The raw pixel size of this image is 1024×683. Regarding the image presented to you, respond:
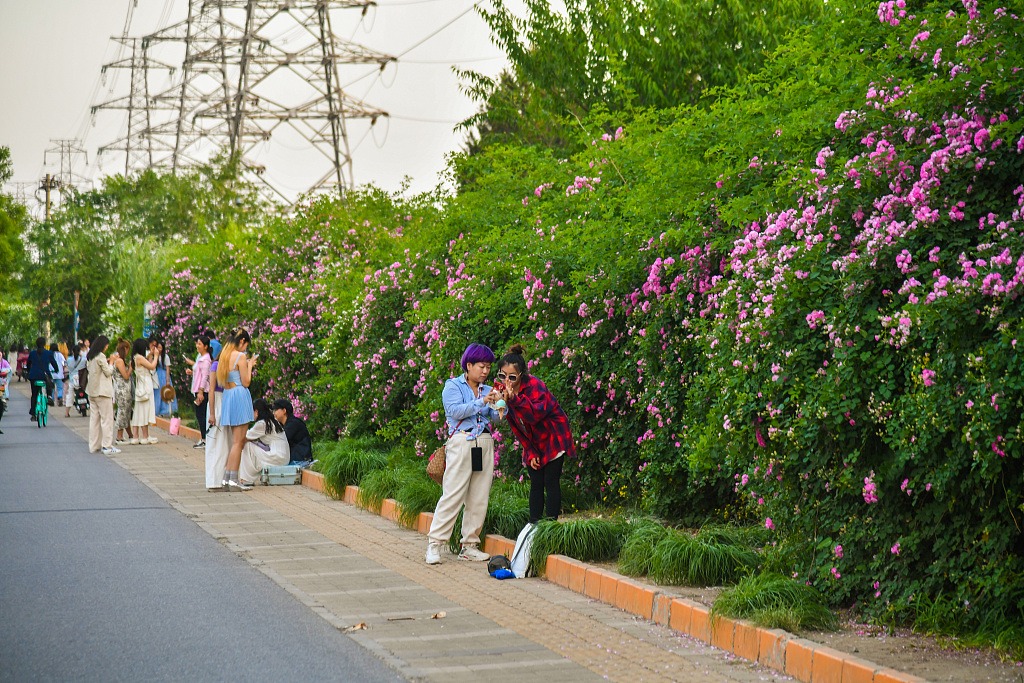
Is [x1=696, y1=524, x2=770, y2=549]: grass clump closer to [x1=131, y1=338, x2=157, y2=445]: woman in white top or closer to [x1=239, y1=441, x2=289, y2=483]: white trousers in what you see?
[x1=239, y1=441, x2=289, y2=483]: white trousers

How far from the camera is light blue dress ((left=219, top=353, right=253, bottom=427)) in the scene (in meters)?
15.9

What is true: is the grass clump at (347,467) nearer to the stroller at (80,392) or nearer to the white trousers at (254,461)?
the white trousers at (254,461)

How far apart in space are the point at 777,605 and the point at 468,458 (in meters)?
3.81

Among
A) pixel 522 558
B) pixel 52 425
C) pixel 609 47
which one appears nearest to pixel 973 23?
pixel 522 558

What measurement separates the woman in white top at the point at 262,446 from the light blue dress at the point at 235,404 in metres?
0.30

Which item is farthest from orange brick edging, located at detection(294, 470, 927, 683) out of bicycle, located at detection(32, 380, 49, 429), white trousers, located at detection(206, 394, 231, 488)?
bicycle, located at detection(32, 380, 49, 429)

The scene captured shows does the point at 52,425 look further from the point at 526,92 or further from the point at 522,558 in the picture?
the point at 522,558

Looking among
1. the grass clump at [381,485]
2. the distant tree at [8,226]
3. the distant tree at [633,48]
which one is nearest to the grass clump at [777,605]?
the grass clump at [381,485]

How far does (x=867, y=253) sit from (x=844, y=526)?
159 cm

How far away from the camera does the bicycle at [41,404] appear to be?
2882cm

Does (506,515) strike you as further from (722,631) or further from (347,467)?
(347,467)

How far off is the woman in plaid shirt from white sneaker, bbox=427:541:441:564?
0.82m

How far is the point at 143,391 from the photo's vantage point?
22641 mm

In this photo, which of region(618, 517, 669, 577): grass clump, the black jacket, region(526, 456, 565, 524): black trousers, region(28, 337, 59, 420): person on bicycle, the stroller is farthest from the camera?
the stroller
